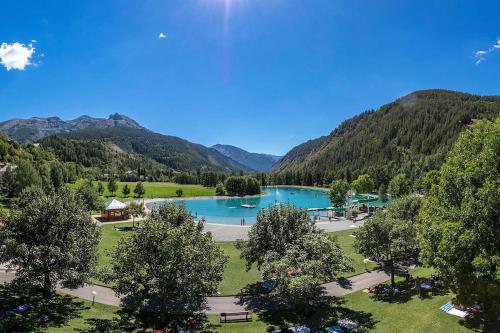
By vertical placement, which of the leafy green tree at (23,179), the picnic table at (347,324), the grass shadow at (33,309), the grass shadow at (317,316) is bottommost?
the grass shadow at (317,316)

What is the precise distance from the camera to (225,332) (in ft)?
77.5

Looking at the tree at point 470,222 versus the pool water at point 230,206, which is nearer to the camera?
the tree at point 470,222

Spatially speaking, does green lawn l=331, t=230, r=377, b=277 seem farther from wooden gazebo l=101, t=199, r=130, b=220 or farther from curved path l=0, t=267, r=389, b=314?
wooden gazebo l=101, t=199, r=130, b=220

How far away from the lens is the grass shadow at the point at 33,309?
2073cm

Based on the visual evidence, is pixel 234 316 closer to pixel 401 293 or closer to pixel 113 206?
pixel 401 293

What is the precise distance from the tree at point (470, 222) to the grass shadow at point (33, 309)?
2318 centimetres

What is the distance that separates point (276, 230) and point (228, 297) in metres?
7.30

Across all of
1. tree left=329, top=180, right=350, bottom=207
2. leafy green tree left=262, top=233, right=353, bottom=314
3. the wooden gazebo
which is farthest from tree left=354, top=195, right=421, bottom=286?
tree left=329, top=180, right=350, bottom=207

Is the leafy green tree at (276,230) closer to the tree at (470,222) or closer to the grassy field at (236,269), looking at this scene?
the grassy field at (236,269)

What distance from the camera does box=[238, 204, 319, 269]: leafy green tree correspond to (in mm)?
29578

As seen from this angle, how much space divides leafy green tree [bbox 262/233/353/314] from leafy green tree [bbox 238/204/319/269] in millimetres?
1927

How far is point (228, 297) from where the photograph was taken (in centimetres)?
3089

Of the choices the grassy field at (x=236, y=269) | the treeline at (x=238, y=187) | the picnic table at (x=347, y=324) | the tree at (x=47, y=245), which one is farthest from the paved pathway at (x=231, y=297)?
the treeline at (x=238, y=187)

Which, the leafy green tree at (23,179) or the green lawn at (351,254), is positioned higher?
the leafy green tree at (23,179)
